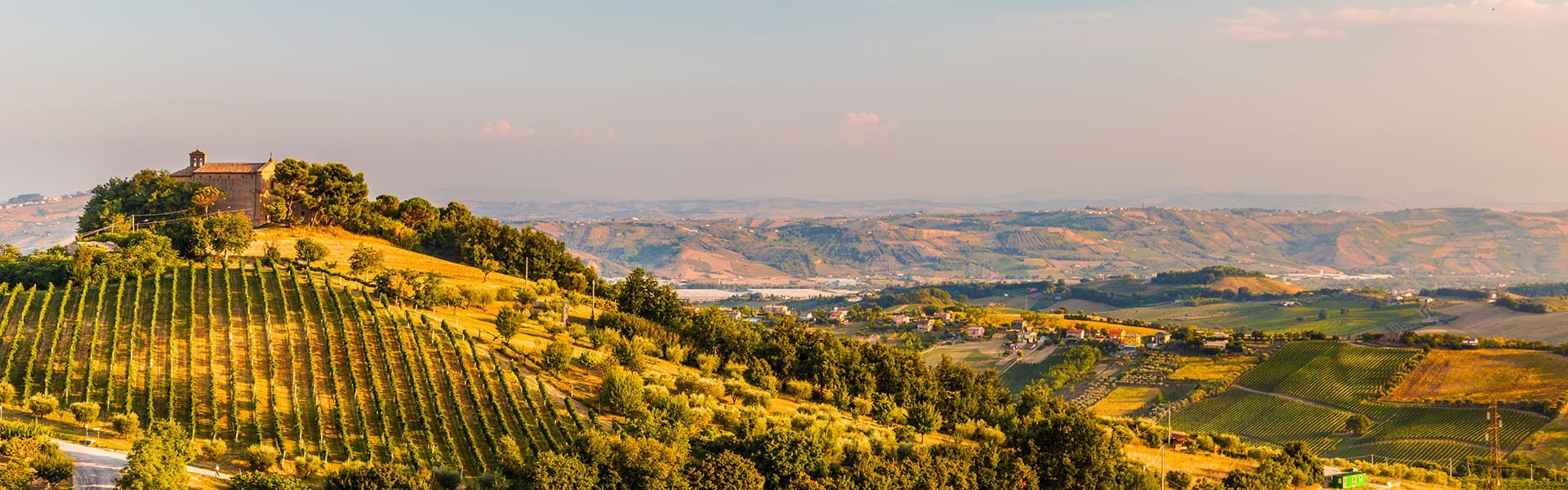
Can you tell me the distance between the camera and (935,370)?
5394cm

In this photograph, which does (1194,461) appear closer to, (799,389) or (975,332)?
(799,389)

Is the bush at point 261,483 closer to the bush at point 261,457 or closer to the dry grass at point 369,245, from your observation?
the bush at point 261,457

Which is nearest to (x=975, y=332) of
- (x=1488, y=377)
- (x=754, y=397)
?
(x=1488, y=377)

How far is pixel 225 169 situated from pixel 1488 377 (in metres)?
90.1

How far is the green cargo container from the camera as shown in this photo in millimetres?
42312

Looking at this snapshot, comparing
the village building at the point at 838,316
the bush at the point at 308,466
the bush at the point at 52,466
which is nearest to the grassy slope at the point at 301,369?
the bush at the point at 308,466

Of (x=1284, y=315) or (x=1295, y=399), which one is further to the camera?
(x=1284, y=315)

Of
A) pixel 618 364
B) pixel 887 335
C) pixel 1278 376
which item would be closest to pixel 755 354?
pixel 618 364

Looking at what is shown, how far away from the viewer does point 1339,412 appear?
258 ft

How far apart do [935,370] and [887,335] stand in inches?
2449

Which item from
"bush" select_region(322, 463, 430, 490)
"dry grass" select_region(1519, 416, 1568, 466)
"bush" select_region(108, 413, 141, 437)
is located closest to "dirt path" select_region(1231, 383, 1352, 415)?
"dry grass" select_region(1519, 416, 1568, 466)

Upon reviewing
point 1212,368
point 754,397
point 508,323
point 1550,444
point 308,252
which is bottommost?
point 1212,368

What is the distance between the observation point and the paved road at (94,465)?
986 inches

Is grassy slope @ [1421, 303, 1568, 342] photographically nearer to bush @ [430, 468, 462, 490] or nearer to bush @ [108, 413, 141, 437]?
bush @ [430, 468, 462, 490]
